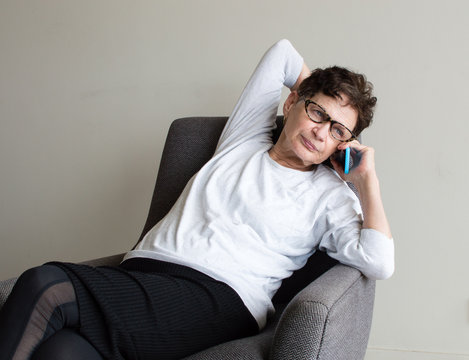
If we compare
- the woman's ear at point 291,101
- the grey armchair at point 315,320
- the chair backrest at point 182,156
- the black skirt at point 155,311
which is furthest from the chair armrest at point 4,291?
the woman's ear at point 291,101

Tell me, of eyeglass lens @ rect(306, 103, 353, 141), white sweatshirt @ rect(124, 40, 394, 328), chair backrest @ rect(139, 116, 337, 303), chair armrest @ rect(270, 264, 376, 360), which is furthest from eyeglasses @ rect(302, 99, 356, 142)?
chair armrest @ rect(270, 264, 376, 360)

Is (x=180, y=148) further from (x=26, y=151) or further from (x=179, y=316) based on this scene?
(x=26, y=151)

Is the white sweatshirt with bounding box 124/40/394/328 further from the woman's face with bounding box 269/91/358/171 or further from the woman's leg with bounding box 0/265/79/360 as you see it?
the woman's leg with bounding box 0/265/79/360

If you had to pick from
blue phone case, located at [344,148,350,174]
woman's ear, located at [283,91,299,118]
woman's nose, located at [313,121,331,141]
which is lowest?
blue phone case, located at [344,148,350,174]

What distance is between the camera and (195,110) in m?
1.98

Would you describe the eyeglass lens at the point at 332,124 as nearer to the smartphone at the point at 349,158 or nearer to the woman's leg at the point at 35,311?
the smartphone at the point at 349,158

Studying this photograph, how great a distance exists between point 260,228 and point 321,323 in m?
0.40

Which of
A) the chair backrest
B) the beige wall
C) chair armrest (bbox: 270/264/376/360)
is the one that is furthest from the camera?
the beige wall

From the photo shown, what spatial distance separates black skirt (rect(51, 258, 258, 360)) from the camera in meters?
1.01

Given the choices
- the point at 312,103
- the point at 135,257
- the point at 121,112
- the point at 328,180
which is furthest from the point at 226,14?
the point at 135,257

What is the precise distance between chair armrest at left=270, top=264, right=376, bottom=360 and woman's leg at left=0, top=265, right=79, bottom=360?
40cm

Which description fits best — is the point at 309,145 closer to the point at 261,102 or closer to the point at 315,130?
the point at 315,130

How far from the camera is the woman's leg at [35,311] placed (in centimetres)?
91

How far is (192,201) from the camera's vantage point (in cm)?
135
